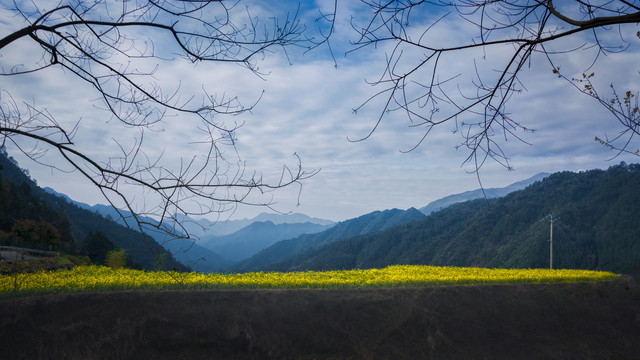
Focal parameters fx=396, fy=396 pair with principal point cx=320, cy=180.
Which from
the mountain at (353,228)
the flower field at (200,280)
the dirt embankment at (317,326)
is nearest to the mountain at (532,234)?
the flower field at (200,280)

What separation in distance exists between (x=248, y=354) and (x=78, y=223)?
38.3 meters

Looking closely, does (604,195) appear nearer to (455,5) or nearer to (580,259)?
(580,259)

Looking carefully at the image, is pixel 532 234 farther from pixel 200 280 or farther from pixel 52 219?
pixel 200 280

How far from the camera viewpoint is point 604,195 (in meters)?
54.8

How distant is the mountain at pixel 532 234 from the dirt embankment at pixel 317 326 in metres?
31.5

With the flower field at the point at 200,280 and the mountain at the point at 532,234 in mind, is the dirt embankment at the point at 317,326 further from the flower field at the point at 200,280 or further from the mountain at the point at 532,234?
the mountain at the point at 532,234

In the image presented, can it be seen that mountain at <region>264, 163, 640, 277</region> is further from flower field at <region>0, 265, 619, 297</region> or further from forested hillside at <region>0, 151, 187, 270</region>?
flower field at <region>0, 265, 619, 297</region>

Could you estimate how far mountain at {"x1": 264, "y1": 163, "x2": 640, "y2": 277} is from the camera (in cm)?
4562

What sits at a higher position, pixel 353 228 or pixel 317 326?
pixel 353 228

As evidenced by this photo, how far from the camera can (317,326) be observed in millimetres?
7207

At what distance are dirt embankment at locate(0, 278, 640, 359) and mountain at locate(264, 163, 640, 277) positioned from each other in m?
31.5

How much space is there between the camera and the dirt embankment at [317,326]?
6.19m

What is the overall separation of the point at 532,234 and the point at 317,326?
154 feet

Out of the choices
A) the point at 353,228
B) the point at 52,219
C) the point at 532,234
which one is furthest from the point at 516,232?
the point at 353,228
